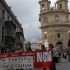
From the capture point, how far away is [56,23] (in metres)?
93.9

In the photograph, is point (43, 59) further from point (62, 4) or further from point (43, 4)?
point (43, 4)

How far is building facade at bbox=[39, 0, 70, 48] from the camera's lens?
3622 inches

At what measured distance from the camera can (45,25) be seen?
307 feet

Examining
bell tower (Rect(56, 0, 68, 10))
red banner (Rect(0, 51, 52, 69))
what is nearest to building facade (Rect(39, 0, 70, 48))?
bell tower (Rect(56, 0, 68, 10))

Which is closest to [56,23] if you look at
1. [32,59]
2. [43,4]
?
[43,4]

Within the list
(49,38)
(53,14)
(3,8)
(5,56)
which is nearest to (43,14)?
(53,14)

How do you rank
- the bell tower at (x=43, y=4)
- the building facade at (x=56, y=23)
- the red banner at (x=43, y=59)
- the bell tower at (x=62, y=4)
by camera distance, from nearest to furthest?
the red banner at (x=43, y=59), the building facade at (x=56, y=23), the bell tower at (x=62, y=4), the bell tower at (x=43, y=4)

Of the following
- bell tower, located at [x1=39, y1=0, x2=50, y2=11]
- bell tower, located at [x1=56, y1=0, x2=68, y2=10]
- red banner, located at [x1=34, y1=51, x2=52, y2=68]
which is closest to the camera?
red banner, located at [x1=34, y1=51, x2=52, y2=68]

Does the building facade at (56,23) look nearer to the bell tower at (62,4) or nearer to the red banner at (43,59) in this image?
the bell tower at (62,4)

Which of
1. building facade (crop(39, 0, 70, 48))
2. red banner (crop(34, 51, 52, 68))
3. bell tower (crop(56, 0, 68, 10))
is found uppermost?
bell tower (crop(56, 0, 68, 10))

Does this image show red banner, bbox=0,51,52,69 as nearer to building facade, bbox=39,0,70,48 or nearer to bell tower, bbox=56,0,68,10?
building facade, bbox=39,0,70,48

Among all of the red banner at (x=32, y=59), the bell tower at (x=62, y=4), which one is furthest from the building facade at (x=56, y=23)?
the red banner at (x=32, y=59)

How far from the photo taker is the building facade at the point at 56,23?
3622 inches

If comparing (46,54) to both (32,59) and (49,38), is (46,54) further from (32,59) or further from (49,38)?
(49,38)
